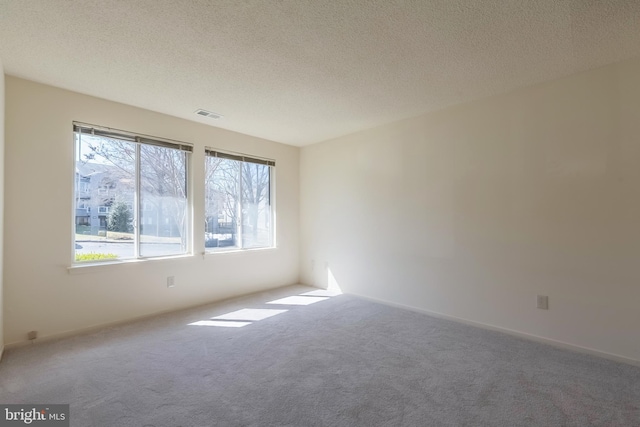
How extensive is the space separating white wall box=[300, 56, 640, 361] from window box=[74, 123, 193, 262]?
2466mm

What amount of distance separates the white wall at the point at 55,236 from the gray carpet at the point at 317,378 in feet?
A: 0.92

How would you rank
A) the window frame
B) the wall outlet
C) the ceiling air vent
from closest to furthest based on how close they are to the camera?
the wall outlet, the ceiling air vent, the window frame

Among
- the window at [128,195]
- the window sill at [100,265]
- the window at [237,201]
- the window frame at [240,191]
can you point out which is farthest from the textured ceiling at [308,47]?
the window sill at [100,265]

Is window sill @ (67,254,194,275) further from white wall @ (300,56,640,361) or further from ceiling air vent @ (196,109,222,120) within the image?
white wall @ (300,56,640,361)

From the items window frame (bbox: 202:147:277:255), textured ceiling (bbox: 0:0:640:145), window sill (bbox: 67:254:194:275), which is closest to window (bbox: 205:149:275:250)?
window frame (bbox: 202:147:277:255)

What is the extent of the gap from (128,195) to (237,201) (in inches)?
57.8

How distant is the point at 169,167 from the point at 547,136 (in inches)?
167

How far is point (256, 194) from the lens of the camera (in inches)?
187

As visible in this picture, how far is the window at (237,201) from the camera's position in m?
4.16

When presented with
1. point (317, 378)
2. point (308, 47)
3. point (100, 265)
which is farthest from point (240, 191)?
point (317, 378)

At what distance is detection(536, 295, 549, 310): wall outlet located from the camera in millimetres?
2770

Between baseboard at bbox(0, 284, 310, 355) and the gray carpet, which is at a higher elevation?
baseboard at bbox(0, 284, 310, 355)

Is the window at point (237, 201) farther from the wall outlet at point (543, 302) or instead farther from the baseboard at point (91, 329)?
the wall outlet at point (543, 302)

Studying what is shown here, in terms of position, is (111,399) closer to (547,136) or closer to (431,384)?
(431,384)
